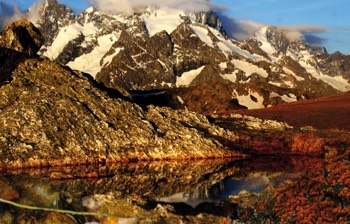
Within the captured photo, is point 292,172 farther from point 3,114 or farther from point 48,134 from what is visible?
point 3,114

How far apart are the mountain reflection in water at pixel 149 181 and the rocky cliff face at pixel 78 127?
2361mm

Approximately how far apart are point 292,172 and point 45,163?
17168mm

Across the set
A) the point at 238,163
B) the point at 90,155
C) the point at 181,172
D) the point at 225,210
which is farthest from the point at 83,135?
the point at 225,210

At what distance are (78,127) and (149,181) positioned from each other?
12194mm

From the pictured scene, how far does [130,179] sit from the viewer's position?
1102 inches

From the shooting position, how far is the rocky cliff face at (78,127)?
34875 mm

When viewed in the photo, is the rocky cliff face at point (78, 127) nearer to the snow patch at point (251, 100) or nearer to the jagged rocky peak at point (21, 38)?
the jagged rocky peak at point (21, 38)

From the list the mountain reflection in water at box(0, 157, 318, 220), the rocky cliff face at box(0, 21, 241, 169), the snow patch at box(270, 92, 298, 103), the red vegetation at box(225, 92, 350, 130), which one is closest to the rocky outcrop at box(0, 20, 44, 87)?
the rocky cliff face at box(0, 21, 241, 169)

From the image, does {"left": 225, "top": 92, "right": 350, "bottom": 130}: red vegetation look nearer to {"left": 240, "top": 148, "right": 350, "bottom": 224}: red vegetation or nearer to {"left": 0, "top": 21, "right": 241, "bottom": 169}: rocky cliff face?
{"left": 0, "top": 21, "right": 241, "bottom": 169}: rocky cliff face

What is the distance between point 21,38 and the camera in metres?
49.9

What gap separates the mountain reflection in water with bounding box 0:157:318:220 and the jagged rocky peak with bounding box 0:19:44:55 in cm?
2086

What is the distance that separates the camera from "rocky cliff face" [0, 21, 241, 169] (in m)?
34.9

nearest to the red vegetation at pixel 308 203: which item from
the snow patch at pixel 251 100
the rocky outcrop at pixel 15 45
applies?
the rocky outcrop at pixel 15 45

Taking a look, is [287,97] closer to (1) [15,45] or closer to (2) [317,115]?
(2) [317,115]
